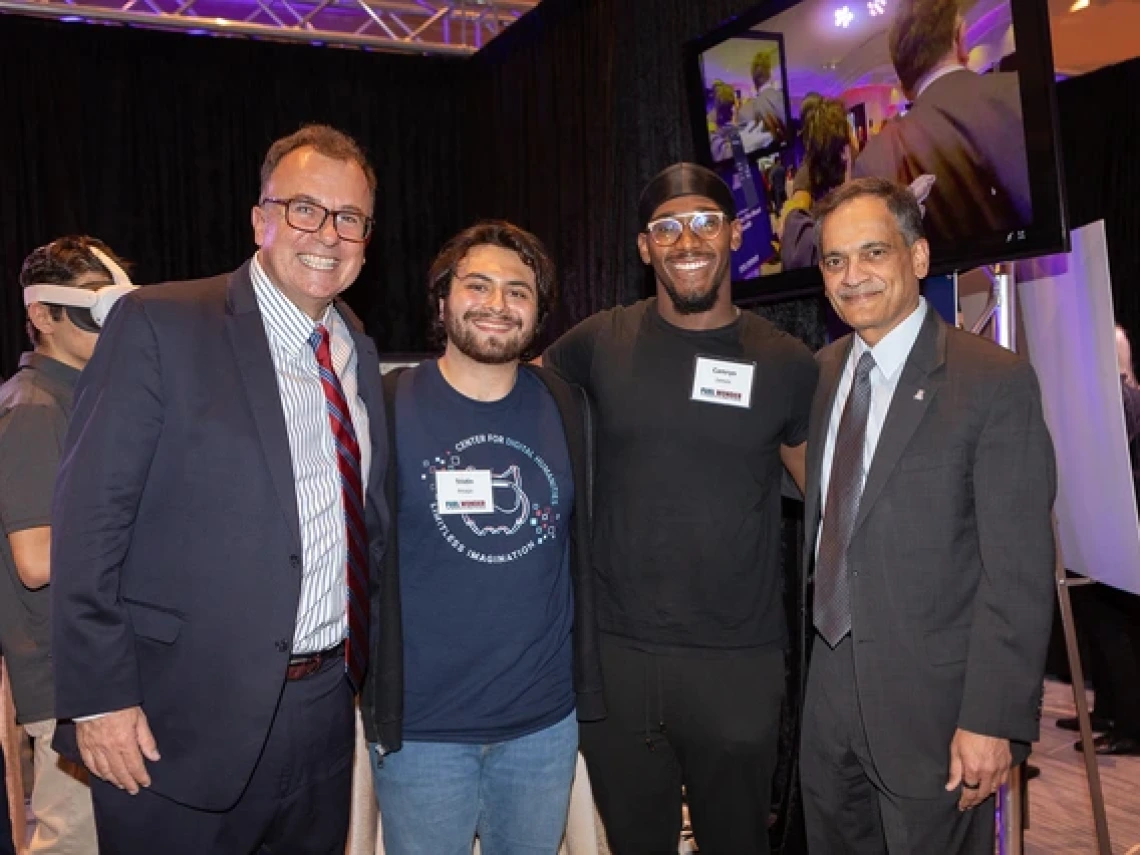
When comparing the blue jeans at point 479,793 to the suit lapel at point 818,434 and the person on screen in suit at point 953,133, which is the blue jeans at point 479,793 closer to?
the suit lapel at point 818,434

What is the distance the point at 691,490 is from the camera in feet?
8.68

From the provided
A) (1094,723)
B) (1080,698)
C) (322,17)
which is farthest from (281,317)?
(322,17)

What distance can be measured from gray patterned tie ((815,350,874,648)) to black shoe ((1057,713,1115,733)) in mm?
3758

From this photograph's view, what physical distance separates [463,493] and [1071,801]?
3534 mm

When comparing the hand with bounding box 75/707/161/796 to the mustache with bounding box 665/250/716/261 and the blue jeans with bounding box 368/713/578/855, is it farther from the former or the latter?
the mustache with bounding box 665/250/716/261

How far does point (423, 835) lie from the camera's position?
2287 millimetres

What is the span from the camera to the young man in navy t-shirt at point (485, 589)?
2287mm

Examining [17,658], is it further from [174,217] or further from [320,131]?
[174,217]

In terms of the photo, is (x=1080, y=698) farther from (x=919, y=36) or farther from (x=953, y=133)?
(x=919, y=36)

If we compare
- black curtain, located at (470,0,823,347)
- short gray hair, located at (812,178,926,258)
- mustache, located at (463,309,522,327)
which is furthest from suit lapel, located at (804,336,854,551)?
black curtain, located at (470,0,823,347)

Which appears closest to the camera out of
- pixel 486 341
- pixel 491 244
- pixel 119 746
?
pixel 119 746

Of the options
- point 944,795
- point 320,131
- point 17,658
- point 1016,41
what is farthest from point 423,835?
point 1016,41

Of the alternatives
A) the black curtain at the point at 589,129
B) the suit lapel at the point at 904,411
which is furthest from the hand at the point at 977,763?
the black curtain at the point at 589,129

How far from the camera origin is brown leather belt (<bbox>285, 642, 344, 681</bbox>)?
2096 millimetres
